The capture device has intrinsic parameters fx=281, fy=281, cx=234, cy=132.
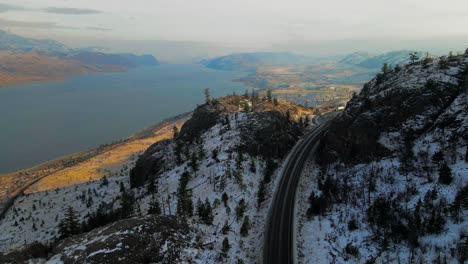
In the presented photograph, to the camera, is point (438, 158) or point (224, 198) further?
point (224, 198)

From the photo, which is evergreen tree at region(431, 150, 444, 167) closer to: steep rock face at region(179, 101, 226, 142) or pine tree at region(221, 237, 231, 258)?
pine tree at region(221, 237, 231, 258)

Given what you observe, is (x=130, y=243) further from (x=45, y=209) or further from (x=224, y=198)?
(x=45, y=209)

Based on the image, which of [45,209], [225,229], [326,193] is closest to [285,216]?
[326,193]

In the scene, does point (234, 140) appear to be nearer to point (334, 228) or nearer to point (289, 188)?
point (289, 188)

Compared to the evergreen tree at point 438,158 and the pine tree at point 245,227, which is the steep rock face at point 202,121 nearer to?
the pine tree at point 245,227

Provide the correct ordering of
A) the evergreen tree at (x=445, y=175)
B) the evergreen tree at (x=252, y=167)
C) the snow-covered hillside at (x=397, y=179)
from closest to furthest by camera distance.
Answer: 1. the snow-covered hillside at (x=397, y=179)
2. the evergreen tree at (x=445, y=175)
3. the evergreen tree at (x=252, y=167)

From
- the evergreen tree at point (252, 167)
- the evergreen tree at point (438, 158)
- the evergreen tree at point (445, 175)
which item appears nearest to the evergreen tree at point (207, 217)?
the evergreen tree at point (252, 167)
